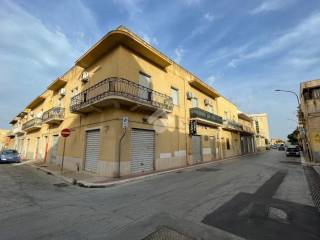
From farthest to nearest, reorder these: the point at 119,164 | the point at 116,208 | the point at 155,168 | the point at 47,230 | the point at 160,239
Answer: the point at 155,168 < the point at 119,164 < the point at 116,208 < the point at 47,230 < the point at 160,239

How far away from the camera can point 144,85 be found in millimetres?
12562

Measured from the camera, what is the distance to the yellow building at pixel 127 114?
10344 millimetres

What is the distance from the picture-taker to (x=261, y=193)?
634 centimetres

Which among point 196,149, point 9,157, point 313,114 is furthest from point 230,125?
point 9,157

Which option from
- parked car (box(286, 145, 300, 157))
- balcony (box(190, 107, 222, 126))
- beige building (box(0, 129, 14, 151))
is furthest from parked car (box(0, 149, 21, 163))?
parked car (box(286, 145, 300, 157))

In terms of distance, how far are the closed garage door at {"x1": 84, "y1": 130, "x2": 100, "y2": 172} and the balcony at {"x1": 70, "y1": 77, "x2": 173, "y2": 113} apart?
5.77 ft

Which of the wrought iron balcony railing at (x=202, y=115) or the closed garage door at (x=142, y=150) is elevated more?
the wrought iron balcony railing at (x=202, y=115)

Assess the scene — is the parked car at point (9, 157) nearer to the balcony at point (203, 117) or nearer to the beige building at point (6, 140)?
the balcony at point (203, 117)

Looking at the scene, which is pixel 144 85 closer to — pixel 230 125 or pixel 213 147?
pixel 213 147

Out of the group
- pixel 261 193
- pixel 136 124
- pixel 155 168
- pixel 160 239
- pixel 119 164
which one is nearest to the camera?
pixel 160 239

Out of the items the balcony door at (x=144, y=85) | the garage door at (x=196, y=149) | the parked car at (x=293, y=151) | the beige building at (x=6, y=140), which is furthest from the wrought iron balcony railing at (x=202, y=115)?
the beige building at (x=6, y=140)

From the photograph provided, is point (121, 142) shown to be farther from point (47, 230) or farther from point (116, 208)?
point (47, 230)

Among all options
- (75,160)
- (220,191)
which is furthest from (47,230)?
(75,160)

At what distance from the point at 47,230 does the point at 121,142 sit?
6.56 m
